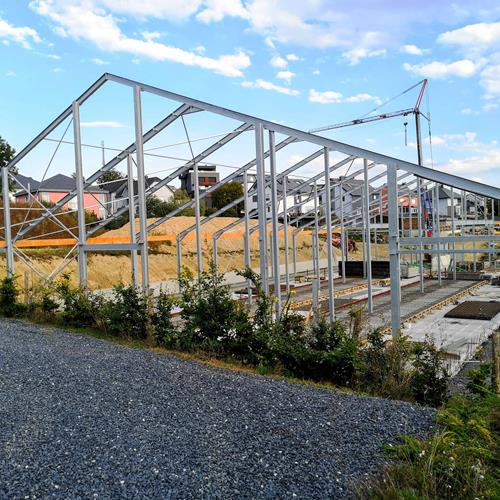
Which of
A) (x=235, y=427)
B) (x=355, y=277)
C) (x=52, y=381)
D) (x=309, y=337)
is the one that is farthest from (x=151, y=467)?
(x=355, y=277)

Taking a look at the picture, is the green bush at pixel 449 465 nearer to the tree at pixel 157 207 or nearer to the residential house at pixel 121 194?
the residential house at pixel 121 194

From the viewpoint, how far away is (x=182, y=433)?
412cm

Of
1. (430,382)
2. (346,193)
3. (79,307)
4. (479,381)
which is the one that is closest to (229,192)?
(346,193)

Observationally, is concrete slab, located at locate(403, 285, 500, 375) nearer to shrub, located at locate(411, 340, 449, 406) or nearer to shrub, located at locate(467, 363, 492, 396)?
shrub, located at locate(411, 340, 449, 406)

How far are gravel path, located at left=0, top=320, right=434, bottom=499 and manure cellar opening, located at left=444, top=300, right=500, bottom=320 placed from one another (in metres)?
8.91

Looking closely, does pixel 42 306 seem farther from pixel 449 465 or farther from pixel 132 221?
pixel 449 465

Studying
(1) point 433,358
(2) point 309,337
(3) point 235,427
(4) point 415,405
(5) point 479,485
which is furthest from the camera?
(2) point 309,337

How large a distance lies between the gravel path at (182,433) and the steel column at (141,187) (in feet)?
11.4

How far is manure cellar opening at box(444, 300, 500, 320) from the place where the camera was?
41.5ft

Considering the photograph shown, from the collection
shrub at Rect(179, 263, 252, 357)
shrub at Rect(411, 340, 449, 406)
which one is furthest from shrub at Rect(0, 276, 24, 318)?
shrub at Rect(411, 340, 449, 406)

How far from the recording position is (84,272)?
10.9m

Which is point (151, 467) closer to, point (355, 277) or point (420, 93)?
point (355, 277)

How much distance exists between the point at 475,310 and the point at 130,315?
9812 mm

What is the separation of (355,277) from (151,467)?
68.1ft
